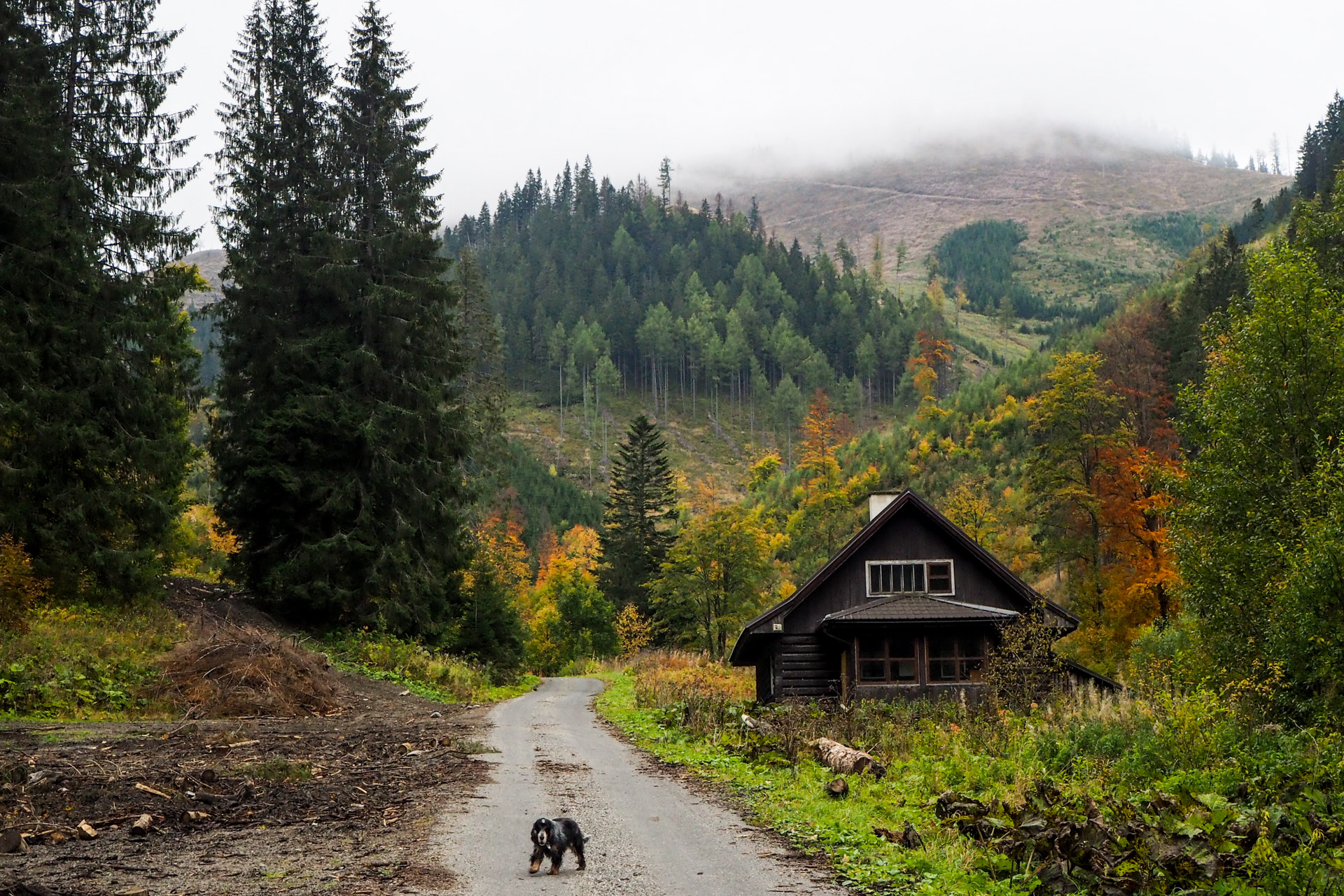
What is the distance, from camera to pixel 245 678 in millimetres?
21547

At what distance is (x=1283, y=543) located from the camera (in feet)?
77.7

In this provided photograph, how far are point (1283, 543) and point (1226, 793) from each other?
1558cm

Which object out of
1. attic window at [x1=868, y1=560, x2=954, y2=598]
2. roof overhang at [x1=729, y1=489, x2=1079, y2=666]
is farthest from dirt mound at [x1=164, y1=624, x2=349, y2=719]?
attic window at [x1=868, y1=560, x2=954, y2=598]

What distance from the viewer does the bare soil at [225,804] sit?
8.37 m

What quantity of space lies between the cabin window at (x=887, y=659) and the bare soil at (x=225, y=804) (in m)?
16.7

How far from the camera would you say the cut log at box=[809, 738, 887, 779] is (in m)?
14.8

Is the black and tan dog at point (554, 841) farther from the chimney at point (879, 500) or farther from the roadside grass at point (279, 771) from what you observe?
the chimney at point (879, 500)

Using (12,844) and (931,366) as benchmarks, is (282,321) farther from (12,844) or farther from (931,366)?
(931,366)

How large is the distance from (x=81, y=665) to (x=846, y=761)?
16.3 metres

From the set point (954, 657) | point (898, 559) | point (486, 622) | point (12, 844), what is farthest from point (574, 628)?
point (12, 844)

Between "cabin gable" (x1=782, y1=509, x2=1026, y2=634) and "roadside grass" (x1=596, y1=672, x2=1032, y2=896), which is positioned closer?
"roadside grass" (x1=596, y1=672, x2=1032, y2=896)

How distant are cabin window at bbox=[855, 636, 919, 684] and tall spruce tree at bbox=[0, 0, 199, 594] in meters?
21.9

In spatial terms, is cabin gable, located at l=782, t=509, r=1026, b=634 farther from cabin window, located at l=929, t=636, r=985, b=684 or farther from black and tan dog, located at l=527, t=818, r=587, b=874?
black and tan dog, located at l=527, t=818, r=587, b=874

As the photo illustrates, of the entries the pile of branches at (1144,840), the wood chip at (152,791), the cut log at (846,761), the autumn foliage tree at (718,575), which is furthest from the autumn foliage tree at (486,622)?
the pile of branches at (1144,840)
